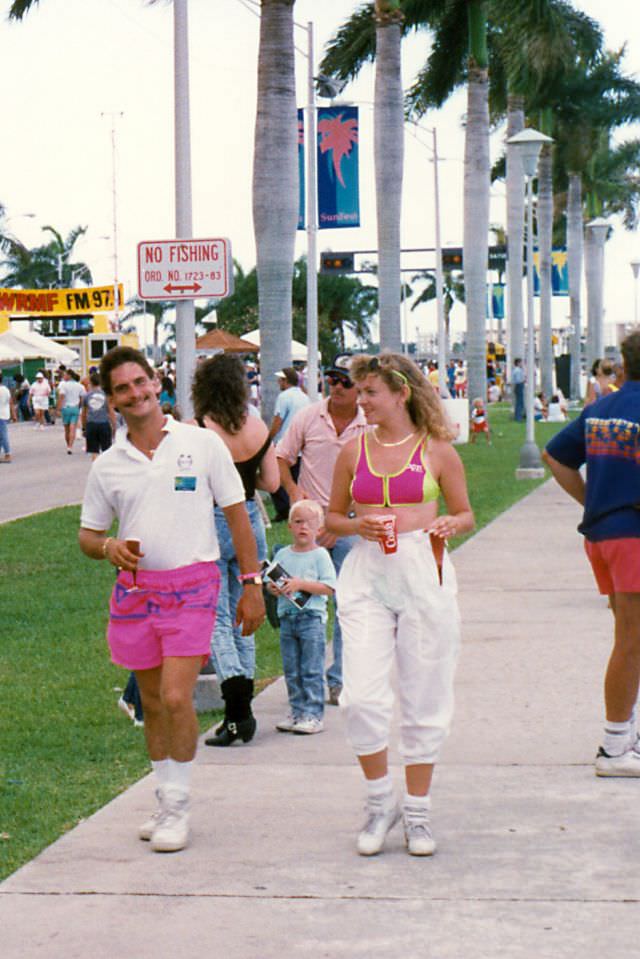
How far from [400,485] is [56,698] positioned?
3.77 m

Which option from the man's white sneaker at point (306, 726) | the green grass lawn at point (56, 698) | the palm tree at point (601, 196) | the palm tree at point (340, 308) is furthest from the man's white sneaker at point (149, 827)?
the palm tree at point (340, 308)

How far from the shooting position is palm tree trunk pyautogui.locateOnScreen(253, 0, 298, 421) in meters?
20.6

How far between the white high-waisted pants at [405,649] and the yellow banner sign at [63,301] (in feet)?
210

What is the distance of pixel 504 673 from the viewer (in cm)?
951

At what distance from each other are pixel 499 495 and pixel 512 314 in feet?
102

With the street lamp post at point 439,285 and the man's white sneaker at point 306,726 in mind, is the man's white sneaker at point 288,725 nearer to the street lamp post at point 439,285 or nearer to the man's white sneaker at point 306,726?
the man's white sneaker at point 306,726

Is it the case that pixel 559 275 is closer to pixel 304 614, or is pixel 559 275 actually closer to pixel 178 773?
pixel 304 614

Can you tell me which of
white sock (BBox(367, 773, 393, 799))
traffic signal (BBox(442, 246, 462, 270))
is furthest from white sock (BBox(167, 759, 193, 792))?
traffic signal (BBox(442, 246, 462, 270))

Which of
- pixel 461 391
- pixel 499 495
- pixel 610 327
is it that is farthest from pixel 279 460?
pixel 610 327

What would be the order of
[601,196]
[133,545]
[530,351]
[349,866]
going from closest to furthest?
[349,866]
[133,545]
[530,351]
[601,196]

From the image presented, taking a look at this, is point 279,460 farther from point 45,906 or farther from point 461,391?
point 461,391

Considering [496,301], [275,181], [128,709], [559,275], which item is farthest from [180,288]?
[496,301]

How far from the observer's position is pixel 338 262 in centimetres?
3847

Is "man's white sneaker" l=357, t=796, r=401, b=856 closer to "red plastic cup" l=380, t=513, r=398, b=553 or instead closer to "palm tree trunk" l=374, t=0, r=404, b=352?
"red plastic cup" l=380, t=513, r=398, b=553
